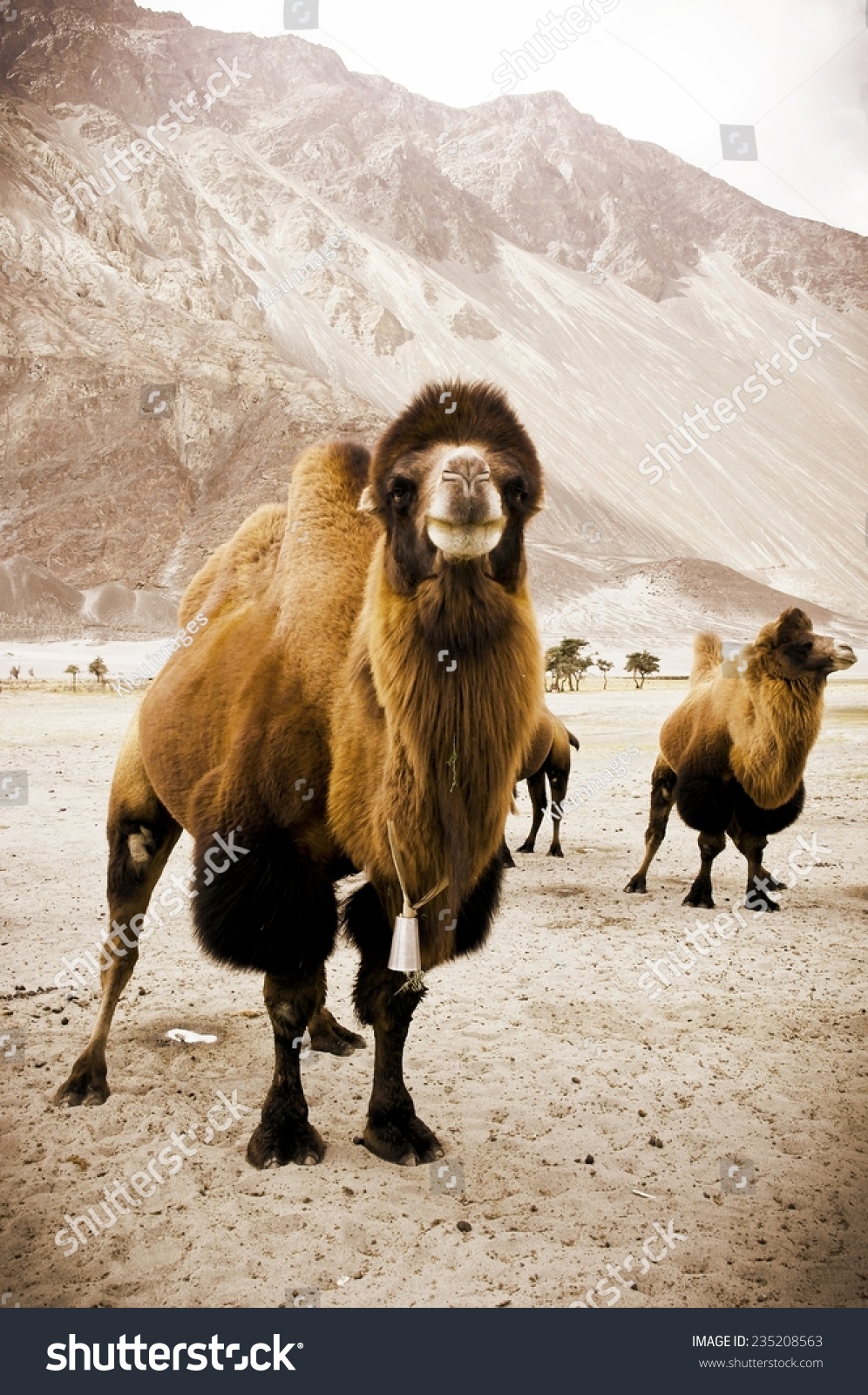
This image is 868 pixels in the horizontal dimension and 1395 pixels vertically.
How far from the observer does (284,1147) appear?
93.0 inches

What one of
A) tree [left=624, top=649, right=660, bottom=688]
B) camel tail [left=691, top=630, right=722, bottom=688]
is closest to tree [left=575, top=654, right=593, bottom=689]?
tree [left=624, top=649, right=660, bottom=688]

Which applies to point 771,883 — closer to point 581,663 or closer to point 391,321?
point 581,663

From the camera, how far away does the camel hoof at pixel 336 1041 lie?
3150 mm

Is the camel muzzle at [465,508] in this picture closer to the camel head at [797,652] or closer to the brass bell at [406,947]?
the brass bell at [406,947]

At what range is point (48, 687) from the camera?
10.9m

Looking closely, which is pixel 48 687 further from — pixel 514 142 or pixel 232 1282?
pixel 514 142

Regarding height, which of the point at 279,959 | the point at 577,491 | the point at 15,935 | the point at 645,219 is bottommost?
the point at 15,935

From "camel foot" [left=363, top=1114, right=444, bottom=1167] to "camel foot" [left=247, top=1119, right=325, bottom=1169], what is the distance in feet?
0.45

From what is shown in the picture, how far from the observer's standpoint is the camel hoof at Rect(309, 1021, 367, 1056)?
315 centimetres

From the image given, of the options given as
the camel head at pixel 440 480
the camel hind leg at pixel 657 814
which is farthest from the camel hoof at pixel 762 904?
the camel head at pixel 440 480

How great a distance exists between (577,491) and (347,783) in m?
15.3

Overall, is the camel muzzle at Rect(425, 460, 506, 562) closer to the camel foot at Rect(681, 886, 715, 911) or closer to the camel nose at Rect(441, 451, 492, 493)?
the camel nose at Rect(441, 451, 492, 493)

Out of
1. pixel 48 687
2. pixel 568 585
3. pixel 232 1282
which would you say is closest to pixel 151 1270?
pixel 232 1282

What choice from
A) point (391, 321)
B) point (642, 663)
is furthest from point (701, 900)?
point (391, 321)
